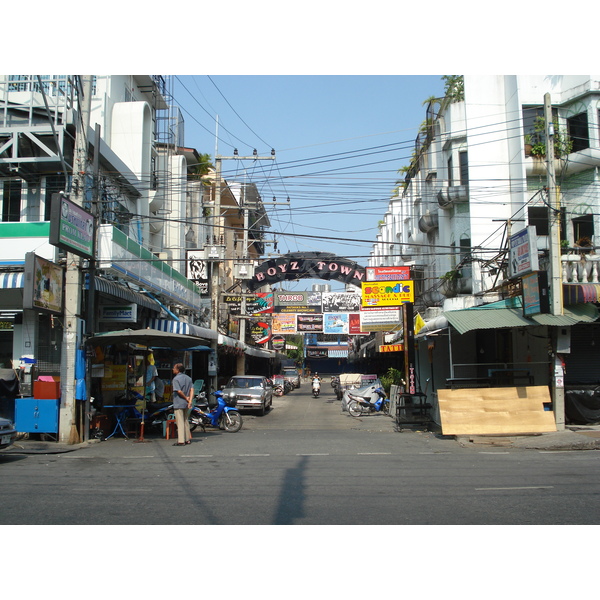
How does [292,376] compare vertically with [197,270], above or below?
below

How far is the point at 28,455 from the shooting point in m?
13.0

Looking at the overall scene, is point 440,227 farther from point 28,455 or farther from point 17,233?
point 28,455

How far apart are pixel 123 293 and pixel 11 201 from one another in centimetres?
469

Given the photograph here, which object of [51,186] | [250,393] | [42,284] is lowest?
[250,393]

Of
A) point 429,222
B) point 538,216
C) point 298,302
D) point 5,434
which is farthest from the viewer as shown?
point 298,302

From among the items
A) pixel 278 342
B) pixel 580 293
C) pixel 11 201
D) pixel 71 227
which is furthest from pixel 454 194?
pixel 278 342

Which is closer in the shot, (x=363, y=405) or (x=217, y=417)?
(x=217, y=417)

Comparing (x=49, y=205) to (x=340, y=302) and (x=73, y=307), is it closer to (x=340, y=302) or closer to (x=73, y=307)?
(x=73, y=307)

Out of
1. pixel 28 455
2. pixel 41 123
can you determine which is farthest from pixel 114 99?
pixel 28 455

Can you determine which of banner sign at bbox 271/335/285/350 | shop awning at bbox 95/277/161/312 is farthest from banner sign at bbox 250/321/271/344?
banner sign at bbox 271/335/285/350

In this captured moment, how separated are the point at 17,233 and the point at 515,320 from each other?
14783 millimetres

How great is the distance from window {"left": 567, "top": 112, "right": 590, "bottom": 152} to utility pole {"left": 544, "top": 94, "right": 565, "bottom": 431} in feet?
19.7

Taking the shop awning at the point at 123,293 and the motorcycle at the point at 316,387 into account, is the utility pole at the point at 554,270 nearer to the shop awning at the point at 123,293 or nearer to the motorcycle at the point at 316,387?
the shop awning at the point at 123,293

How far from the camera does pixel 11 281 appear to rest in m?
16.1
